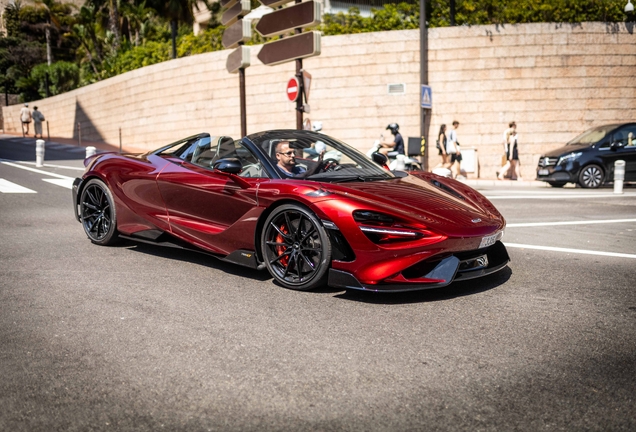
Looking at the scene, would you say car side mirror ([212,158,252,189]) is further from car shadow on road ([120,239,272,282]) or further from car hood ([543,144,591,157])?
car hood ([543,144,591,157])

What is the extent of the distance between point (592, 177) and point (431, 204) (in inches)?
501

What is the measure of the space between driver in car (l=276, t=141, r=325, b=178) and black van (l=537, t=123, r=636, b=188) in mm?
12260

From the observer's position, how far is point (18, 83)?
167 feet

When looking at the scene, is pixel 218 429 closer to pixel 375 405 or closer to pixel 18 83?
pixel 375 405

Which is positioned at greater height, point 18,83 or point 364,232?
point 18,83

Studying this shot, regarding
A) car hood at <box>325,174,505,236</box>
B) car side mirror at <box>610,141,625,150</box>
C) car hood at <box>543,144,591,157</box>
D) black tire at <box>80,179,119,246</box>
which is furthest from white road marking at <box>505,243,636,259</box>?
car side mirror at <box>610,141,625,150</box>

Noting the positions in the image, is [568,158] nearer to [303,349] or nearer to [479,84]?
[479,84]

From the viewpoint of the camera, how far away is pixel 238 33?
15.6 m

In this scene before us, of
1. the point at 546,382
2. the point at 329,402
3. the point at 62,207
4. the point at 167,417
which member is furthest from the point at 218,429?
the point at 62,207

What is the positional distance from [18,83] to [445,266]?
5334 centimetres

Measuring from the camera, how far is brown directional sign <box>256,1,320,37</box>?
41.9 ft

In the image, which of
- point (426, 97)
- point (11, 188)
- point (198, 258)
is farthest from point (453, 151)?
point (198, 258)

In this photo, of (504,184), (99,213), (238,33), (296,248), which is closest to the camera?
(296,248)

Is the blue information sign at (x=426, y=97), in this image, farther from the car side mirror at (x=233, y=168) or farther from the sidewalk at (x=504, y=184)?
the car side mirror at (x=233, y=168)
